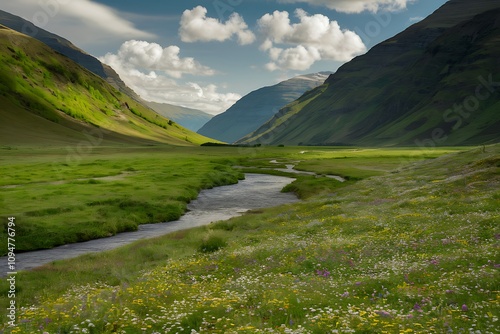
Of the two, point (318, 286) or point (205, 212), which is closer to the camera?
point (318, 286)

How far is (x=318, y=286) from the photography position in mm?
16188

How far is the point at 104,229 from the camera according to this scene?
37844 mm

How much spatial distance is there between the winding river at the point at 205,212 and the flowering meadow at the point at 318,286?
5808 mm

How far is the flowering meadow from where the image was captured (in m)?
12.4

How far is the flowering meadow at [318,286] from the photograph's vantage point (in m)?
12.4

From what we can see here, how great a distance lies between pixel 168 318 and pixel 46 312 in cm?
572

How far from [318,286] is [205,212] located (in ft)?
114

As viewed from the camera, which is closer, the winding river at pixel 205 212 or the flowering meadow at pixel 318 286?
the flowering meadow at pixel 318 286

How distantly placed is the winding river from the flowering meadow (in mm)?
5808

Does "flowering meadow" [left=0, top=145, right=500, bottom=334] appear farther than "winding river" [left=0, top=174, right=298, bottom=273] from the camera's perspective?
No

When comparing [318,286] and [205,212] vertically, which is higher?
[318,286]

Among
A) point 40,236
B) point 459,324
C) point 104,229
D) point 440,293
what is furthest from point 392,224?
point 40,236

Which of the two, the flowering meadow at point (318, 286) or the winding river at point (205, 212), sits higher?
the flowering meadow at point (318, 286)

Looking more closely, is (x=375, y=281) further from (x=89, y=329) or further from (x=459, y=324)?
(x=89, y=329)
